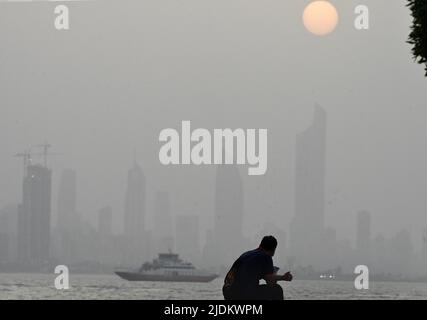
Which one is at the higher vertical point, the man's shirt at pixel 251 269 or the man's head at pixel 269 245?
the man's head at pixel 269 245

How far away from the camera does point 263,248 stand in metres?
13.6

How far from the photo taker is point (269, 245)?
13.5 m

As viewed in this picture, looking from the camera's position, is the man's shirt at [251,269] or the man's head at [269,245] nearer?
the man's head at [269,245]

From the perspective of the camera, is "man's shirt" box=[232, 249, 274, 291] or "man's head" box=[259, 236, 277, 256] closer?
"man's head" box=[259, 236, 277, 256]

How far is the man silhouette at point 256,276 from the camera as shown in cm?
1345

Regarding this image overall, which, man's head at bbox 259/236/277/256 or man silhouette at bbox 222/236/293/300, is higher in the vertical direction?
man's head at bbox 259/236/277/256

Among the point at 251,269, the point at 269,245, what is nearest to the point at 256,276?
the point at 251,269

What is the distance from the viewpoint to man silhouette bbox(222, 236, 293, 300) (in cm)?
1345

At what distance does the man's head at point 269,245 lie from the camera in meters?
13.4

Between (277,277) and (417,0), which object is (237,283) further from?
(417,0)

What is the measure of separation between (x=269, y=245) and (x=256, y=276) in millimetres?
370
